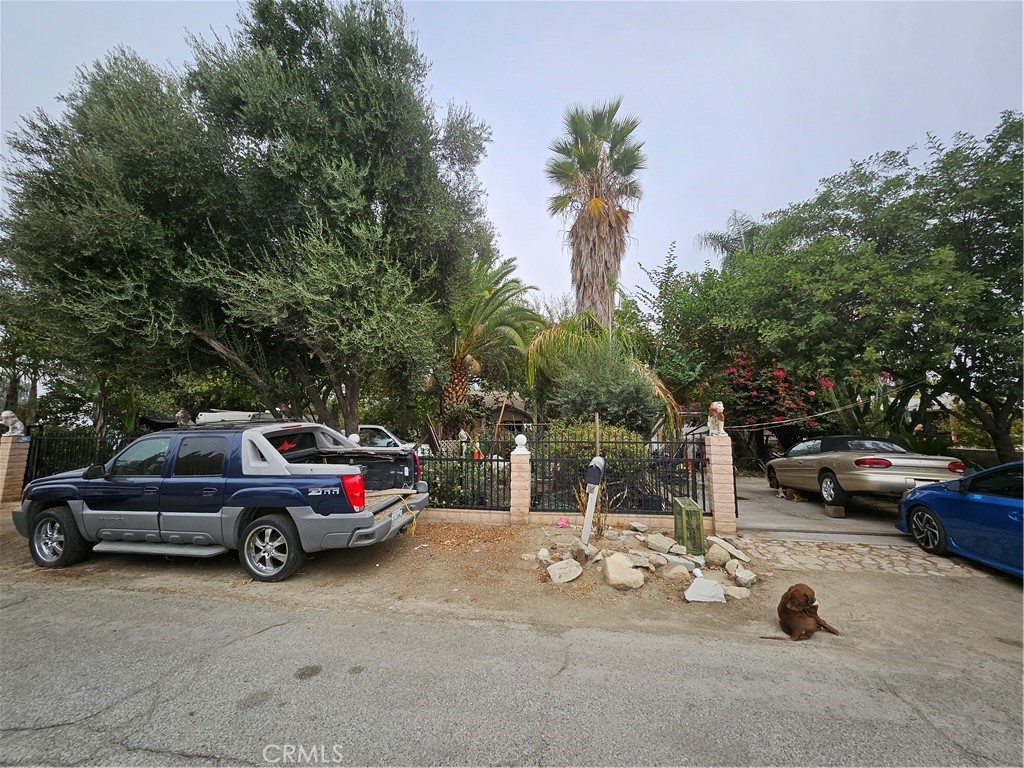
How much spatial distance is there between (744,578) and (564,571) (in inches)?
77.8

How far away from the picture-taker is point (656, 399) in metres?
9.93

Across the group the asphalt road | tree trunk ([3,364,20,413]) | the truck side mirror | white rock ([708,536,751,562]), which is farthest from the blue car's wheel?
tree trunk ([3,364,20,413])

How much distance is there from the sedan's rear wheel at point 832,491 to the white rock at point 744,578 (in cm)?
492

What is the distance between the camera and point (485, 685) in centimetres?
288

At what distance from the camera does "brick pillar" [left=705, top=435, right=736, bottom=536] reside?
6613mm

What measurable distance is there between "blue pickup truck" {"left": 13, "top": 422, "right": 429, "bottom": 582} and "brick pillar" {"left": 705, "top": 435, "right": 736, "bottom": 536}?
4.61 metres

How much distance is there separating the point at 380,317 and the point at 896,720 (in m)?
6.92

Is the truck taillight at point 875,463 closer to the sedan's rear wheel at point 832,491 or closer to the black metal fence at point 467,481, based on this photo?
the sedan's rear wheel at point 832,491

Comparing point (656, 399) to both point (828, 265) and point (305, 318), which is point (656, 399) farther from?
point (305, 318)

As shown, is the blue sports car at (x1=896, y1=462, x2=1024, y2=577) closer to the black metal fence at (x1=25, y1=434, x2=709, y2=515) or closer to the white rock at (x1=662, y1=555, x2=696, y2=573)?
the black metal fence at (x1=25, y1=434, x2=709, y2=515)

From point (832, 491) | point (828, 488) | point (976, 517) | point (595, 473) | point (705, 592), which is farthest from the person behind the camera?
point (828, 488)

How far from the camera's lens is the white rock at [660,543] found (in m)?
5.66

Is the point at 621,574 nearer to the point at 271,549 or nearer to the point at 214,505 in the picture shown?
the point at 271,549

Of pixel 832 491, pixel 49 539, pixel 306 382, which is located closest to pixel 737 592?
pixel 832 491
